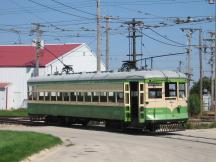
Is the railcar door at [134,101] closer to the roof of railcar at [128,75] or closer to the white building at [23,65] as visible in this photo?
the roof of railcar at [128,75]

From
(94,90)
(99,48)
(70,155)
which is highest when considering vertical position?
(99,48)

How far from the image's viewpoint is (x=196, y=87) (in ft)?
362

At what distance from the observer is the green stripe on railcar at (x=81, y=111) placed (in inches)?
1207

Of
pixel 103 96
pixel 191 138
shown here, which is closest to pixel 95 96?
pixel 103 96

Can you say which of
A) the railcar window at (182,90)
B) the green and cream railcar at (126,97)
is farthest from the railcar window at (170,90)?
the railcar window at (182,90)

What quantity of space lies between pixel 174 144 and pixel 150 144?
0.91 m

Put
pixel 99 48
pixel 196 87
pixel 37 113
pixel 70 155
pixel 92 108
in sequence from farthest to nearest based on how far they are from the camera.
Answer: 1. pixel 196 87
2. pixel 99 48
3. pixel 37 113
4. pixel 92 108
5. pixel 70 155

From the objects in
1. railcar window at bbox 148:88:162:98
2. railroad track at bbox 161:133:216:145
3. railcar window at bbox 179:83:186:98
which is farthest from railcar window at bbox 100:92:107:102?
railroad track at bbox 161:133:216:145

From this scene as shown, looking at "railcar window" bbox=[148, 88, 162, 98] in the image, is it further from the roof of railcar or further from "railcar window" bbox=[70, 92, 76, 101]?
"railcar window" bbox=[70, 92, 76, 101]

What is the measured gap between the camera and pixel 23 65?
81312mm

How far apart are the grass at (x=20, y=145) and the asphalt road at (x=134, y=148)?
1.10 feet

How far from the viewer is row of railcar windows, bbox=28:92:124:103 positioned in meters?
31.0

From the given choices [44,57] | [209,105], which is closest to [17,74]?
[44,57]

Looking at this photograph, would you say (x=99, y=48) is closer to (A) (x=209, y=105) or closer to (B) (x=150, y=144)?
(B) (x=150, y=144)
